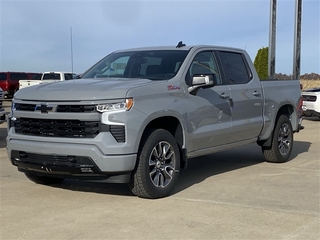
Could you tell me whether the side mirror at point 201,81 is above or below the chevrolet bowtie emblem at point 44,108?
above

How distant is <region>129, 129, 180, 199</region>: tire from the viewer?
5.73 meters

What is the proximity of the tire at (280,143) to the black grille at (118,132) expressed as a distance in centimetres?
384

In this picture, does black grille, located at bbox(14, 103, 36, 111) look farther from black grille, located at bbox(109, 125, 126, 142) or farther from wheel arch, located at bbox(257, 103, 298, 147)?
wheel arch, located at bbox(257, 103, 298, 147)

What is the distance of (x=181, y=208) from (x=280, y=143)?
372 centimetres

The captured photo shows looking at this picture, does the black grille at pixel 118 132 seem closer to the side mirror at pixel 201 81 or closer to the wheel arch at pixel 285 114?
the side mirror at pixel 201 81

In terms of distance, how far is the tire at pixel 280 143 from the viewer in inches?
336

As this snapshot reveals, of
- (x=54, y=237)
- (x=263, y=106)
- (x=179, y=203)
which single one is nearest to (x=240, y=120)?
(x=263, y=106)

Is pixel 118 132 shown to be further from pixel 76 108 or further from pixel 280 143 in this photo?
pixel 280 143

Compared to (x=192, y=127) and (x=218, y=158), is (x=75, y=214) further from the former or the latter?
(x=218, y=158)

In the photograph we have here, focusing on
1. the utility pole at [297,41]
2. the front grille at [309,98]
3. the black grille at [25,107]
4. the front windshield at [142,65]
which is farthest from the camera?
the utility pole at [297,41]

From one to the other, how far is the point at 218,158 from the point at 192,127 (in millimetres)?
2929

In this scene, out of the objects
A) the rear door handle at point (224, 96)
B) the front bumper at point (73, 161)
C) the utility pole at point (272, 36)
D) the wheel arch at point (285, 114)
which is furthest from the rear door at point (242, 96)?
the utility pole at point (272, 36)

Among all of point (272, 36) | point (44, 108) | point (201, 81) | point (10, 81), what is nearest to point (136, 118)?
point (44, 108)

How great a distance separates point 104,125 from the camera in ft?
17.9
